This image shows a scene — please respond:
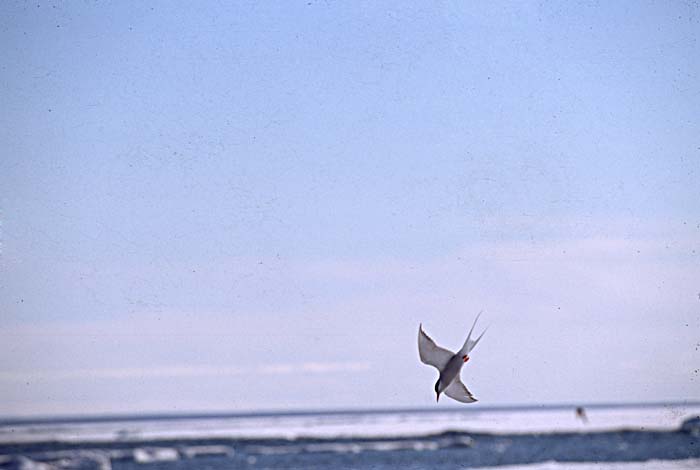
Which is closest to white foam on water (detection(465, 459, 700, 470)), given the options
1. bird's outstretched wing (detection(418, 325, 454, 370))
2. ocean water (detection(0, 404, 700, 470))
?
ocean water (detection(0, 404, 700, 470))

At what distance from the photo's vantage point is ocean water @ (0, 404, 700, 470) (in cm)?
1122

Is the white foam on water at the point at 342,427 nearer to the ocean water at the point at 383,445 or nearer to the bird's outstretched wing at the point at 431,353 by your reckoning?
the ocean water at the point at 383,445

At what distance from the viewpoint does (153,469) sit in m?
11.1

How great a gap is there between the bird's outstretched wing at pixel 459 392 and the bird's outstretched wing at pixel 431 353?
0.59ft

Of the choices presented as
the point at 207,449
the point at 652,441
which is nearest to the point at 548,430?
the point at 652,441

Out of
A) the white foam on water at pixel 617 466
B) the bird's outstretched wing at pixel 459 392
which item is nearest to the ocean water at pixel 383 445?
the white foam on water at pixel 617 466

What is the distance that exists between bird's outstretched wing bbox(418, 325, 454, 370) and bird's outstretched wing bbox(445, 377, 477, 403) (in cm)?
18

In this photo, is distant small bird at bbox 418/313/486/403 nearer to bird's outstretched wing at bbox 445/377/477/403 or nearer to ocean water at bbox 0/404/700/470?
bird's outstretched wing at bbox 445/377/477/403

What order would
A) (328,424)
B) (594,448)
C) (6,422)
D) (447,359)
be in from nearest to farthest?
(447,359) < (594,448) < (328,424) < (6,422)

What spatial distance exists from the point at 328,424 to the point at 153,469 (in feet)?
23.5

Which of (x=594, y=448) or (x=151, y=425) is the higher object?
(x=151, y=425)

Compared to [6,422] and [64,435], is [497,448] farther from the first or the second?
[6,422]

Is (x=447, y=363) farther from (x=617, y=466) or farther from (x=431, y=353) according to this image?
(x=617, y=466)

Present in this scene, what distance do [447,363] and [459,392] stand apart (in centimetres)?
32
